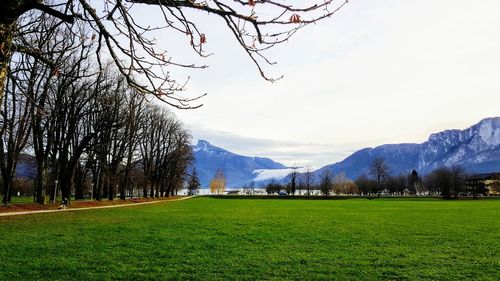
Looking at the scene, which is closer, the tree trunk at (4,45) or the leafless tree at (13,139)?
the tree trunk at (4,45)

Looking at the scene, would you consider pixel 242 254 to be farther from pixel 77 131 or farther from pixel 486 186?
pixel 486 186

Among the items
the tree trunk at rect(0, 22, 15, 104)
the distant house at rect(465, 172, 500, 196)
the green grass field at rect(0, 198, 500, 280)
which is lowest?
the green grass field at rect(0, 198, 500, 280)

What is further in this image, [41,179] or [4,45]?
[41,179]

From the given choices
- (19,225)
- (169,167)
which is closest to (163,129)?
(169,167)

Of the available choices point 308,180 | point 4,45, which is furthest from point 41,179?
point 308,180

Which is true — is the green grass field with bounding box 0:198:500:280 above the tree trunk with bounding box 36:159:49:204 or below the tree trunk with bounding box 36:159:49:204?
below

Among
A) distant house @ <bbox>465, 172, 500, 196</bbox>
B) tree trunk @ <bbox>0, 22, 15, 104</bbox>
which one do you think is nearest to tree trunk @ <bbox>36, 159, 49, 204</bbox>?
tree trunk @ <bbox>0, 22, 15, 104</bbox>

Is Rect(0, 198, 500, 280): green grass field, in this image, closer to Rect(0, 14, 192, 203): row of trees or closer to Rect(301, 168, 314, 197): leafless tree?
Rect(0, 14, 192, 203): row of trees

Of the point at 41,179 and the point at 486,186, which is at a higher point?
the point at 41,179

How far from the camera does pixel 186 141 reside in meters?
84.0

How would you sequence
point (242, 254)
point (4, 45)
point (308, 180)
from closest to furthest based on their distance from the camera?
point (4, 45) → point (242, 254) → point (308, 180)

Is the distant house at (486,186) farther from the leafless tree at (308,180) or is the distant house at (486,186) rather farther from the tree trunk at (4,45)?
the tree trunk at (4,45)

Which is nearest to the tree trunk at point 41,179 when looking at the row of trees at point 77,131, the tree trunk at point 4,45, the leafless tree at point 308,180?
the row of trees at point 77,131

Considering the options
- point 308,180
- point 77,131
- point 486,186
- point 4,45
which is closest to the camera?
point 4,45
